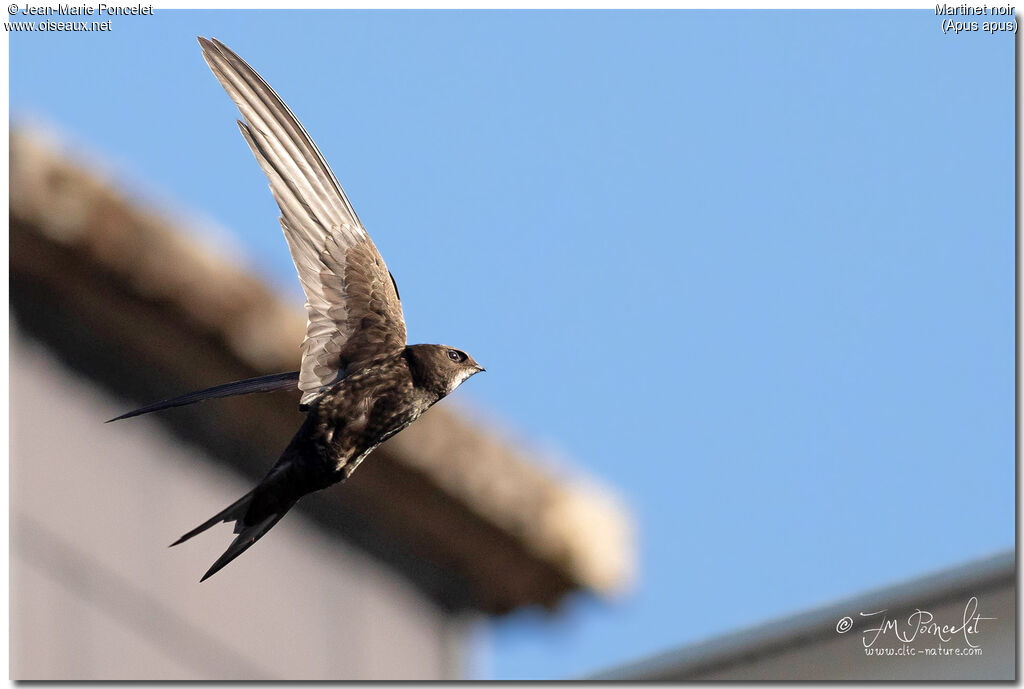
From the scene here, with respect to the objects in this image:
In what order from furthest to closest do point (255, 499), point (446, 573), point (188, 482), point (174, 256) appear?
point (446, 573) → point (188, 482) → point (174, 256) → point (255, 499)

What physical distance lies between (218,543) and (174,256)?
3.57 feet

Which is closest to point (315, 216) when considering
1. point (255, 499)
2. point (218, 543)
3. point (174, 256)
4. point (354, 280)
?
point (354, 280)

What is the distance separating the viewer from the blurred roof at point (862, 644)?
450 cm

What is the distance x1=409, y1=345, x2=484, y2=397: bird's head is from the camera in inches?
48.9

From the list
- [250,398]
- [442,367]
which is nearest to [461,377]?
[442,367]

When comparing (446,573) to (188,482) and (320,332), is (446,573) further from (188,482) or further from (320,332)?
(320,332)

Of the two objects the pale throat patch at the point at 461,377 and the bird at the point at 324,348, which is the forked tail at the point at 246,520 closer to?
the bird at the point at 324,348

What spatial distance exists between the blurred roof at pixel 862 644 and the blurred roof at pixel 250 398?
2.28 ft

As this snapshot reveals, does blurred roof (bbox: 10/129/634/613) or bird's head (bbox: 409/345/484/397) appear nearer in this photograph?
bird's head (bbox: 409/345/484/397)

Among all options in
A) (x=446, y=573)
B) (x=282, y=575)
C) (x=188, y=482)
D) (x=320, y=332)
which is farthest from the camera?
(x=446, y=573)

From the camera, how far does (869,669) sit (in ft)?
15.8
